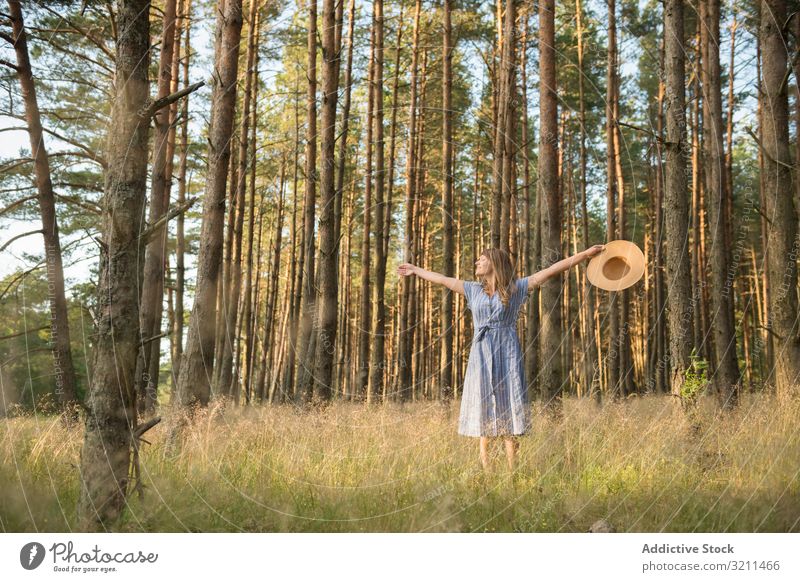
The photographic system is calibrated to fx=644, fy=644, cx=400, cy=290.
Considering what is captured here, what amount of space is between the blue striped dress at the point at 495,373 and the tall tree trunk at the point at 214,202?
3.51 metres

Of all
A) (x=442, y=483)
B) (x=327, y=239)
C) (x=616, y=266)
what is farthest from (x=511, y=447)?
(x=327, y=239)

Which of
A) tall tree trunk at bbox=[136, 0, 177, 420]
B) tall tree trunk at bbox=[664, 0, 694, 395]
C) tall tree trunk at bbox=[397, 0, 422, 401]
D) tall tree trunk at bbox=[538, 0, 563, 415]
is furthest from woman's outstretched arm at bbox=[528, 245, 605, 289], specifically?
tall tree trunk at bbox=[397, 0, 422, 401]

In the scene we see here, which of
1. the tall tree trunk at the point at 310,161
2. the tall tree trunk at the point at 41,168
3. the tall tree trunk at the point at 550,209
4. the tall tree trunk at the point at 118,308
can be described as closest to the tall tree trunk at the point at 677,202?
the tall tree trunk at the point at 550,209

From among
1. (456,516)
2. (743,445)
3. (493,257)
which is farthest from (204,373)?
(743,445)

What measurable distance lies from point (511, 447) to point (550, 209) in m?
4.53

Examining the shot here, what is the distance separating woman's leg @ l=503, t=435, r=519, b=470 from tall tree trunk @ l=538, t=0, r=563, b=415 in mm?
3163

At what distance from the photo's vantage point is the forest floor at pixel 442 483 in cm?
412

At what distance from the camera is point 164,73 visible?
10477mm

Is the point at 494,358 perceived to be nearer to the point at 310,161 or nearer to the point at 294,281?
the point at 310,161

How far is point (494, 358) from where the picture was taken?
234 inches

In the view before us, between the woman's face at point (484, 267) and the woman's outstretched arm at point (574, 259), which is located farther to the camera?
the woman's face at point (484, 267)

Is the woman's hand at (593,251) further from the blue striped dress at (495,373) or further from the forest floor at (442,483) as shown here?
the forest floor at (442,483)

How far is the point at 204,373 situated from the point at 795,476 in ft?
20.8
